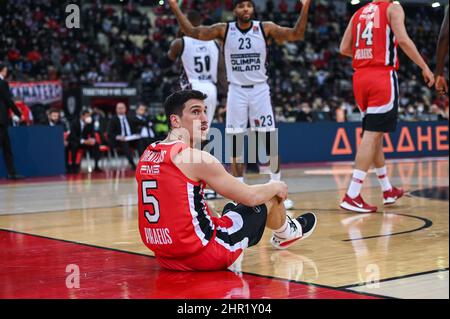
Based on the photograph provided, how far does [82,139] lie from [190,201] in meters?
11.2

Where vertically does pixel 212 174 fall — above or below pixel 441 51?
below

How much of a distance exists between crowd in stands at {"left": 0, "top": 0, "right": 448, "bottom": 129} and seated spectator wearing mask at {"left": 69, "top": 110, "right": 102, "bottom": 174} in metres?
5.78

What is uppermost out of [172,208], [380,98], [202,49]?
[202,49]

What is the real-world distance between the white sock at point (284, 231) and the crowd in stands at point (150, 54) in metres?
14.1

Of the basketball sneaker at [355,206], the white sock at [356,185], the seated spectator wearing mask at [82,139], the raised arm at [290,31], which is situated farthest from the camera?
the seated spectator wearing mask at [82,139]

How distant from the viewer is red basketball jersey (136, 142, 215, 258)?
4055 millimetres

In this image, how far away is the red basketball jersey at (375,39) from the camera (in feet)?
23.3

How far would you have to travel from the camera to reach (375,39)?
7.11 meters

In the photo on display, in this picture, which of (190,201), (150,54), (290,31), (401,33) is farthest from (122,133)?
(150,54)

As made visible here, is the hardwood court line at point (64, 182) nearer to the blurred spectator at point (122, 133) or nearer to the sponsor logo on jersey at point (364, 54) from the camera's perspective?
the blurred spectator at point (122, 133)

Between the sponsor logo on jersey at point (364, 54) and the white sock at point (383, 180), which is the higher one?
the sponsor logo on jersey at point (364, 54)

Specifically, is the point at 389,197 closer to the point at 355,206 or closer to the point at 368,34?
the point at 355,206

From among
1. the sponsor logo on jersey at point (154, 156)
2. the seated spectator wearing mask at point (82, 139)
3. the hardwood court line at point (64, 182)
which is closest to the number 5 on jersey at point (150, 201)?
the sponsor logo on jersey at point (154, 156)
